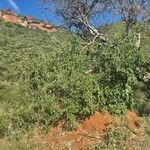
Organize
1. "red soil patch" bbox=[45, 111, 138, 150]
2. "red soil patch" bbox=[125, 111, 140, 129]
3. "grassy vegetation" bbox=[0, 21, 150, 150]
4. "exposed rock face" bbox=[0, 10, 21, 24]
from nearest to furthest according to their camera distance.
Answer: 1. "red soil patch" bbox=[45, 111, 138, 150]
2. "grassy vegetation" bbox=[0, 21, 150, 150]
3. "red soil patch" bbox=[125, 111, 140, 129]
4. "exposed rock face" bbox=[0, 10, 21, 24]

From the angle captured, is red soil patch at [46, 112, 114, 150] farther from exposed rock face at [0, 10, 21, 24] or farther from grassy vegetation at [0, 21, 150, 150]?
exposed rock face at [0, 10, 21, 24]

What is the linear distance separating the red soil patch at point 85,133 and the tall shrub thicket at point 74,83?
21cm

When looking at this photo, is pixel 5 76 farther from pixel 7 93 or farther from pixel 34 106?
pixel 34 106

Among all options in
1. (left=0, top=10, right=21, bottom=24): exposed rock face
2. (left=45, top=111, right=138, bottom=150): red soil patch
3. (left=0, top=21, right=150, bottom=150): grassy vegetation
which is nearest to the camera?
(left=45, top=111, right=138, bottom=150): red soil patch

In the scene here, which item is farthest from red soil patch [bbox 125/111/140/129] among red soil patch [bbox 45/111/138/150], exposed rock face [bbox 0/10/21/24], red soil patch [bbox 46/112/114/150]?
exposed rock face [bbox 0/10/21/24]

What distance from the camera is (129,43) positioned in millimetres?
12594

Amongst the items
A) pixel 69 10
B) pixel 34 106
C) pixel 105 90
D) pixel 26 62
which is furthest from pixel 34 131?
pixel 69 10

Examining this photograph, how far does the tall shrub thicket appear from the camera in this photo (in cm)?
1117

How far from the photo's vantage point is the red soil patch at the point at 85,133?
34.7 ft

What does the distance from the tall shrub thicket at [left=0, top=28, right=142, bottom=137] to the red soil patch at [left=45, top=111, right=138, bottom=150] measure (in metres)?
0.21

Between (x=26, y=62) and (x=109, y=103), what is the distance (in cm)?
303

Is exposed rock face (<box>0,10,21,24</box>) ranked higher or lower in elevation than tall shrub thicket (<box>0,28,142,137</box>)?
higher

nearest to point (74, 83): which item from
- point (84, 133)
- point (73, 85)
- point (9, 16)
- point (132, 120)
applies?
point (73, 85)

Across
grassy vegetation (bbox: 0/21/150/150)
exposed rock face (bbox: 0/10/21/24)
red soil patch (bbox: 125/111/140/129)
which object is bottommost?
red soil patch (bbox: 125/111/140/129)
